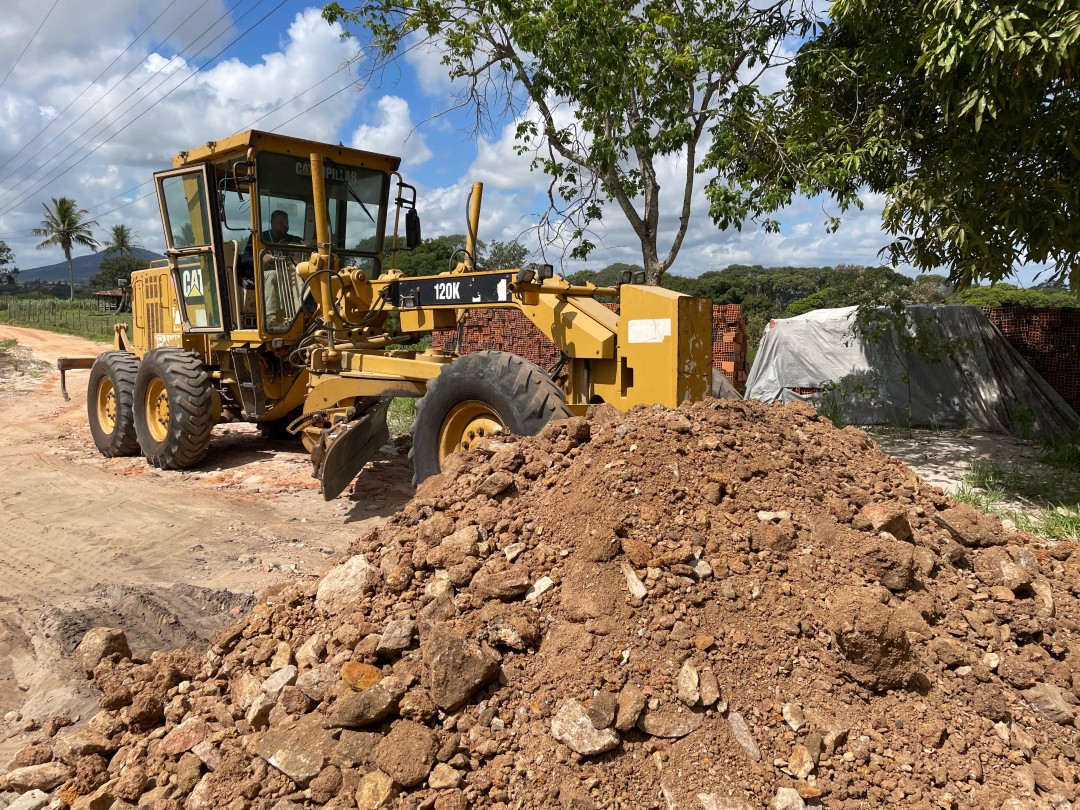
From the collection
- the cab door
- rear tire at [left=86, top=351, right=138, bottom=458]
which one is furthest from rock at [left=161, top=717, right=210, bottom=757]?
rear tire at [left=86, top=351, right=138, bottom=458]

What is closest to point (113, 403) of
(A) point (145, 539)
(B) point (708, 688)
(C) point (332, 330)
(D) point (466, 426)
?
(C) point (332, 330)

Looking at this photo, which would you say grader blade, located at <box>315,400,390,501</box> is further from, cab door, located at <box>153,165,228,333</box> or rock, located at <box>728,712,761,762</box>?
rock, located at <box>728,712,761,762</box>

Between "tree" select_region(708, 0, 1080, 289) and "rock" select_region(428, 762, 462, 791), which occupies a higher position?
"tree" select_region(708, 0, 1080, 289)

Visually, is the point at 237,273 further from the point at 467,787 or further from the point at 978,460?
the point at 978,460

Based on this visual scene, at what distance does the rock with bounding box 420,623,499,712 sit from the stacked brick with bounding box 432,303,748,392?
25.8ft

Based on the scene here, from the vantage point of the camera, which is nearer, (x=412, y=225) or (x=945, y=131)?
(x=945, y=131)

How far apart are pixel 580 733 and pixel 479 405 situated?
280 centimetres

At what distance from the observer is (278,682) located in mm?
2764

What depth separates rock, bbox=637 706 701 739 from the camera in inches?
92.4

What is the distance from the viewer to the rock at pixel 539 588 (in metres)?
2.89

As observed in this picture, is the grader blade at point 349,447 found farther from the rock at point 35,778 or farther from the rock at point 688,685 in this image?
the rock at point 688,685

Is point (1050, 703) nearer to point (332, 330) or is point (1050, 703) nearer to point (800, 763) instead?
point (800, 763)

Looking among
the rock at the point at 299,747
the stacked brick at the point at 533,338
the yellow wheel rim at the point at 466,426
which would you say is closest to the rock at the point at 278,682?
the rock at the point at 299,747

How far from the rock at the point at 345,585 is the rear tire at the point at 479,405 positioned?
1.50m
